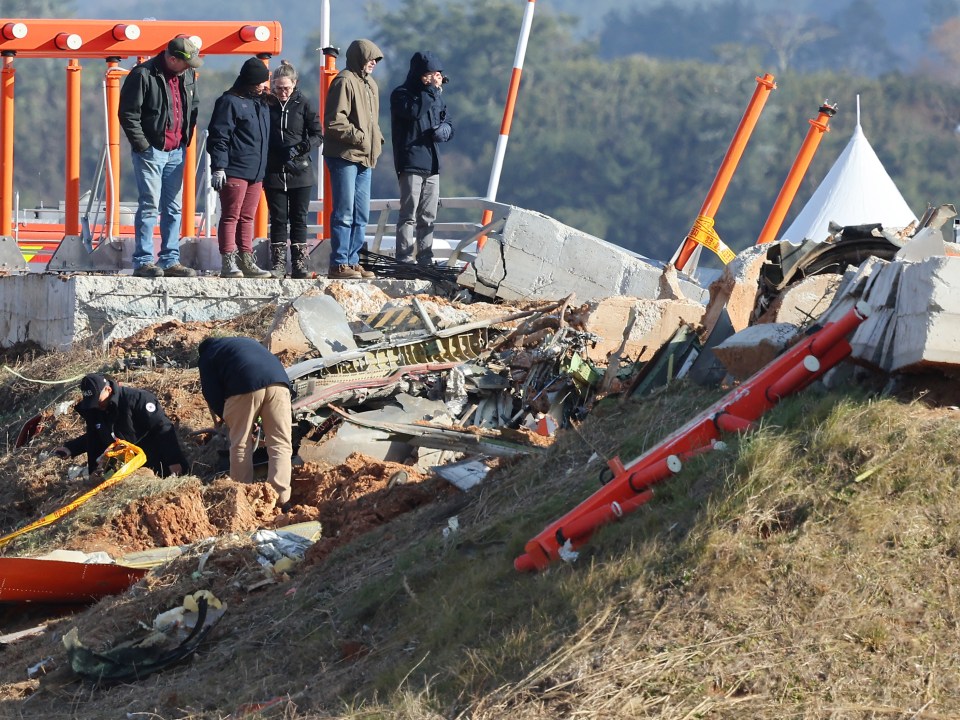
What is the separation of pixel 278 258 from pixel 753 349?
6.00 meters

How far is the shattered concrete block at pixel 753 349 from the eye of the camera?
7195 mm

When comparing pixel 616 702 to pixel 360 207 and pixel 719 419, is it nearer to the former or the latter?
pixel 719 419

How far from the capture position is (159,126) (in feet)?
37.2

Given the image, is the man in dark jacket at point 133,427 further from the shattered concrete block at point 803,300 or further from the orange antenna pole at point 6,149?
the orange antenna pole at point 6,149

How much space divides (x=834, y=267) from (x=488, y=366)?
2.52 meters

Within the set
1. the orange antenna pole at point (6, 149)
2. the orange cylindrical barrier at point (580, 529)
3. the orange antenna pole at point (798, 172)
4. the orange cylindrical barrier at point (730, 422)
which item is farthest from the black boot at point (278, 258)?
the orange cylindrical barrier at point (580, 529)

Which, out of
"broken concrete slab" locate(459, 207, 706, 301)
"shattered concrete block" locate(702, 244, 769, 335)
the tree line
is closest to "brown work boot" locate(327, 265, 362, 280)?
"broken concrete slab" locate(459, 207, 706, 301)

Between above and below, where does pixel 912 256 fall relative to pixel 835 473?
above

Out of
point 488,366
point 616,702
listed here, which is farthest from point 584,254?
point 616,702

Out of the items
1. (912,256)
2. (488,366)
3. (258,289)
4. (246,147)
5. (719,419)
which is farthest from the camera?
(258,289)

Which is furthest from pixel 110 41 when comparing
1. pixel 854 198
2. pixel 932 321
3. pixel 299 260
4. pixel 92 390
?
pixel 932 321

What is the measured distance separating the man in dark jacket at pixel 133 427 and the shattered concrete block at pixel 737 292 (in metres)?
3.51

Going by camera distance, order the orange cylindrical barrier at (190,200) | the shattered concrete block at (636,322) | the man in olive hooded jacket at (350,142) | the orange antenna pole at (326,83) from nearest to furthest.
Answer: the shattered concrete block at (636,322) < the man in olive hooded jacket at (350,142) < the orange antenna pole at (326,83) < the orange cylindrical barrier at (190,200)

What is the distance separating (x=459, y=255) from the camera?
13148mm
